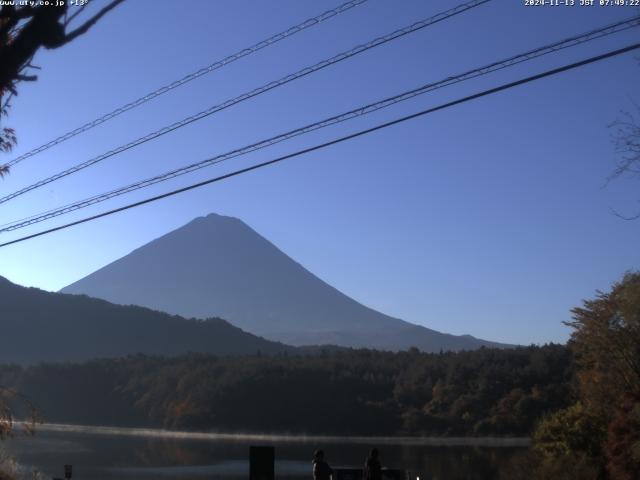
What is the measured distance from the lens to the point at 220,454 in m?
65.5

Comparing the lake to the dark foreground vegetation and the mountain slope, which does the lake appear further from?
the mountain slope

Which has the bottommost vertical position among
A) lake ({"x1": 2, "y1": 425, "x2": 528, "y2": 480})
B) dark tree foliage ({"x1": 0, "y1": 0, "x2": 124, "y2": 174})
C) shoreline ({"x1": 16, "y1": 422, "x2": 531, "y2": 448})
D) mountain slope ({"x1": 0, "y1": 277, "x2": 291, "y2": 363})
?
lake ({"x1": 2, "y1": 425, "x2": 528, "y2": 480})

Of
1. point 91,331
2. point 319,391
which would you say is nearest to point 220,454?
point 319,391

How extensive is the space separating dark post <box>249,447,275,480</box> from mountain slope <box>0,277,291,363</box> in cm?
12697

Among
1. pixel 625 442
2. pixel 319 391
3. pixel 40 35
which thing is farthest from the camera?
pixel 319 391

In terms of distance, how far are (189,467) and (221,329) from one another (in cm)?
11170

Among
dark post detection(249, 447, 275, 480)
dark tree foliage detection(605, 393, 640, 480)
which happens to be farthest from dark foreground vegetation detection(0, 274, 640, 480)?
dark post detection(249, 447, 275, 480)

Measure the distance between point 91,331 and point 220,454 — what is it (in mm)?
93052

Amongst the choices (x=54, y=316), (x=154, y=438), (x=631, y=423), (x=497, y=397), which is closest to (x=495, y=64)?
(x=631, y=423)

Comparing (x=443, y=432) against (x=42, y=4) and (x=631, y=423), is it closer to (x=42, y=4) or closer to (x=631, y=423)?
(x=631, y=423)

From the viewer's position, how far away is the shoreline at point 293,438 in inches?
2746

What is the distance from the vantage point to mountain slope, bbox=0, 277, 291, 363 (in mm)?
142875

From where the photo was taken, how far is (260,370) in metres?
99.0

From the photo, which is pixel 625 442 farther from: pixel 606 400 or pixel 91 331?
pixel 91 331
